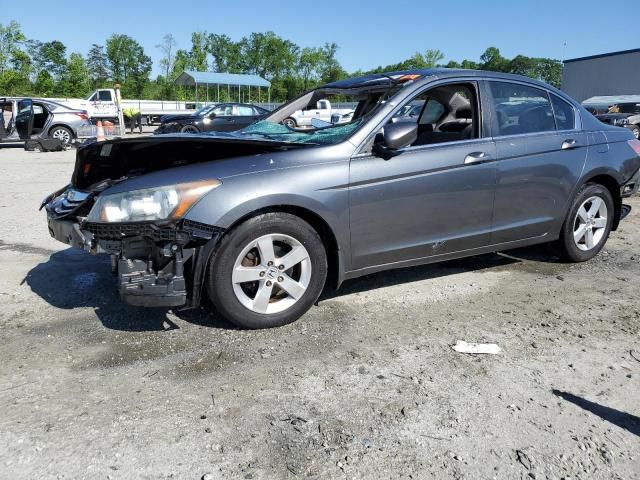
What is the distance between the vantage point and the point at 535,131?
4594 mm

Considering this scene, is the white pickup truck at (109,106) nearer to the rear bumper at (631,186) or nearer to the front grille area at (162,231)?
the front grille area at (162,231)

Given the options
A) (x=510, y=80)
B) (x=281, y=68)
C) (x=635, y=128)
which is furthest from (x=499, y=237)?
(x=281, y=68)

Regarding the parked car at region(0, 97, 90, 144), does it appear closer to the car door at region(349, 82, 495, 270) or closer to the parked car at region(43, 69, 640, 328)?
the parked car at region(43, 69, 640, 328)

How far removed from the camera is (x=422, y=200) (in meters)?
3.92

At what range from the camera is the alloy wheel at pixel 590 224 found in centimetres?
503

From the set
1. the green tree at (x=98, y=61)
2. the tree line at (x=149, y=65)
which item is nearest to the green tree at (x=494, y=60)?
the tree line at (x=149, y=65)

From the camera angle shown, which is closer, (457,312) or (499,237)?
(457,312)

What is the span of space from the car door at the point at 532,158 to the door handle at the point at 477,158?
0.12m

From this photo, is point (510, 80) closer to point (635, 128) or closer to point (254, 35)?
point (635, 128)

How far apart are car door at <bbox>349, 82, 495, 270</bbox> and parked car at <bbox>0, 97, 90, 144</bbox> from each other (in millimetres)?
17037

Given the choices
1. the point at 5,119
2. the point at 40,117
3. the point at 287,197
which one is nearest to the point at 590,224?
the point at 287,197

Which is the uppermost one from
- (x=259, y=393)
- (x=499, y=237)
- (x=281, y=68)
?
(x=281, y=68)

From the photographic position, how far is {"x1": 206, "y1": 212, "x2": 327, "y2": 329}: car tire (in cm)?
338

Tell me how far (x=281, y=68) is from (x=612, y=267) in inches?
3774
